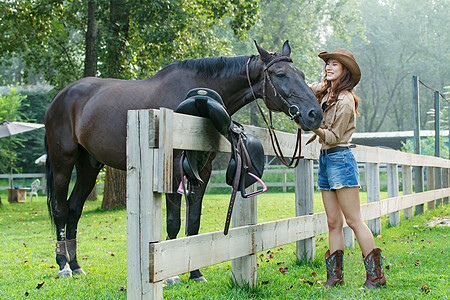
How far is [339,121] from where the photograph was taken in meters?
3.62

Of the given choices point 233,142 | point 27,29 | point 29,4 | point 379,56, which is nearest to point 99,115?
point 233,142

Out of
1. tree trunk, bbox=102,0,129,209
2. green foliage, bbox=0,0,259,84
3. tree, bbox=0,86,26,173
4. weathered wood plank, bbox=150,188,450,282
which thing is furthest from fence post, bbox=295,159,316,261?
tree, bbox=0,86,26,173

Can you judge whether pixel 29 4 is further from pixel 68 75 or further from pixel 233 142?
pixel 233 142

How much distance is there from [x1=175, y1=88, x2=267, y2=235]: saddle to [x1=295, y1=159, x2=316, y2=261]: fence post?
1.79 meters

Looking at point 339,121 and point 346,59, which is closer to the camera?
point 339,121

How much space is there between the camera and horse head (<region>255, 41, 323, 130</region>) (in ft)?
11.8

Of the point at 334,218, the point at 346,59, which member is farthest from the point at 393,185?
the point at 346,59

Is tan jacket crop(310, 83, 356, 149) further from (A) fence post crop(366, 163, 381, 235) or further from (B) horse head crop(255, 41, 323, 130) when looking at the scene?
(A) fence post crop(366, 163, 381, 235)

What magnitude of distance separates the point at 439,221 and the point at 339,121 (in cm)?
600

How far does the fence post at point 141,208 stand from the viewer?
2479mm

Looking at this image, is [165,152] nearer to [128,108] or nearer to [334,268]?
[334,268]

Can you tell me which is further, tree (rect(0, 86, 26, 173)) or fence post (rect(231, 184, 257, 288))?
tree (rect(0, 86, 26, 173))

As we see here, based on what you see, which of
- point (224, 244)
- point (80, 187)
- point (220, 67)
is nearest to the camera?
point (224, 244)

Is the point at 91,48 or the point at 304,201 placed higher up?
the point at 91,48
